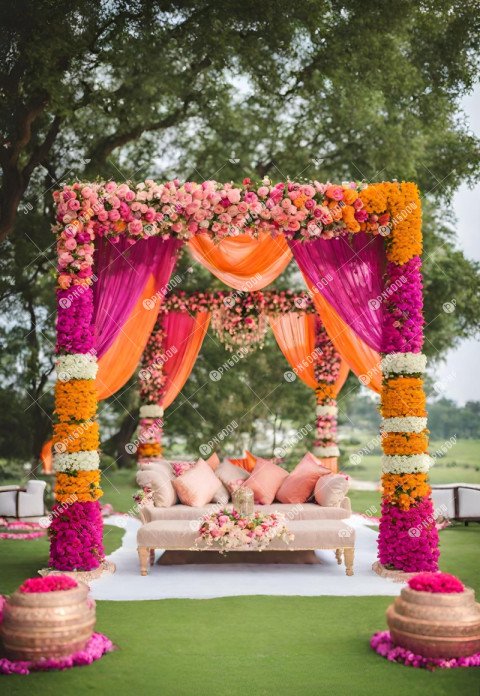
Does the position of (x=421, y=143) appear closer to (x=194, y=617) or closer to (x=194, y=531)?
(x=194, y=531)

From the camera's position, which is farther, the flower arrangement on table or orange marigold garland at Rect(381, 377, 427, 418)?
orange marigold garland at Rect(381, 377, 427, 418)

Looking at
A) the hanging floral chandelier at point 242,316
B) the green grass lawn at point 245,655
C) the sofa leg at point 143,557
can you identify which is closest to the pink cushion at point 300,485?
the sofa leg at point 143,557

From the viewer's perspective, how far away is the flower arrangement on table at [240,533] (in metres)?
7.53

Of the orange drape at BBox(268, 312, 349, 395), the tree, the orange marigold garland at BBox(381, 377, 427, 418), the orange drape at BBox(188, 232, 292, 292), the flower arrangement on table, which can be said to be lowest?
the flower arrangement on table

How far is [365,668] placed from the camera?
4.77 meters

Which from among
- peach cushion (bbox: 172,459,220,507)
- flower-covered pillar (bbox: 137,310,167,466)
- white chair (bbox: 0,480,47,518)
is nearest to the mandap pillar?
peach cushion (bbox: 172,459,220,507)

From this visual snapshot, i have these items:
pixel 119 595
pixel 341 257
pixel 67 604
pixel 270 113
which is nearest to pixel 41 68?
pixel 270 113

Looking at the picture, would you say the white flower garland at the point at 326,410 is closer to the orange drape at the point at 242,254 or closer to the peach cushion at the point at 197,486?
the orange drape at the point at 242,254

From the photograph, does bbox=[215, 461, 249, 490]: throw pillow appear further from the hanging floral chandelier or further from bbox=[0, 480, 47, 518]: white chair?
bbox=[0, 480, 47, 518]: white chair

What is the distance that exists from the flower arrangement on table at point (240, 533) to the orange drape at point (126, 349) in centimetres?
188

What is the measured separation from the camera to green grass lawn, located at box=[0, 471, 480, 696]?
4402mm

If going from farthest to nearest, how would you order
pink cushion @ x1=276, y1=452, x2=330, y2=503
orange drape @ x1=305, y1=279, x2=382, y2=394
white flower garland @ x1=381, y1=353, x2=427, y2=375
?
pink cushion @ x1=276, y1=452, x2=330, y2=503 → orange drape @ x1=305, y1=279, x2=382, y2=394 → white flower garland @ x1=381, y1=353, x2=427, y2=375

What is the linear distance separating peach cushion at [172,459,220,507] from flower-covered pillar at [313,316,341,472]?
3.98 metres

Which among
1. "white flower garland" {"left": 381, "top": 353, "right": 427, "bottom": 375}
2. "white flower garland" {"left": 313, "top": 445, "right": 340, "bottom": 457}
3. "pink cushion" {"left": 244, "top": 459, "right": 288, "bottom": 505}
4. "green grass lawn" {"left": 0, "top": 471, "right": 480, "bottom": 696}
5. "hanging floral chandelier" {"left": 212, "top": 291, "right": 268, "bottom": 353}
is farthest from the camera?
"white flower garland" {"left": 313, "top": 445, "right": 340, "bottom": 457}
